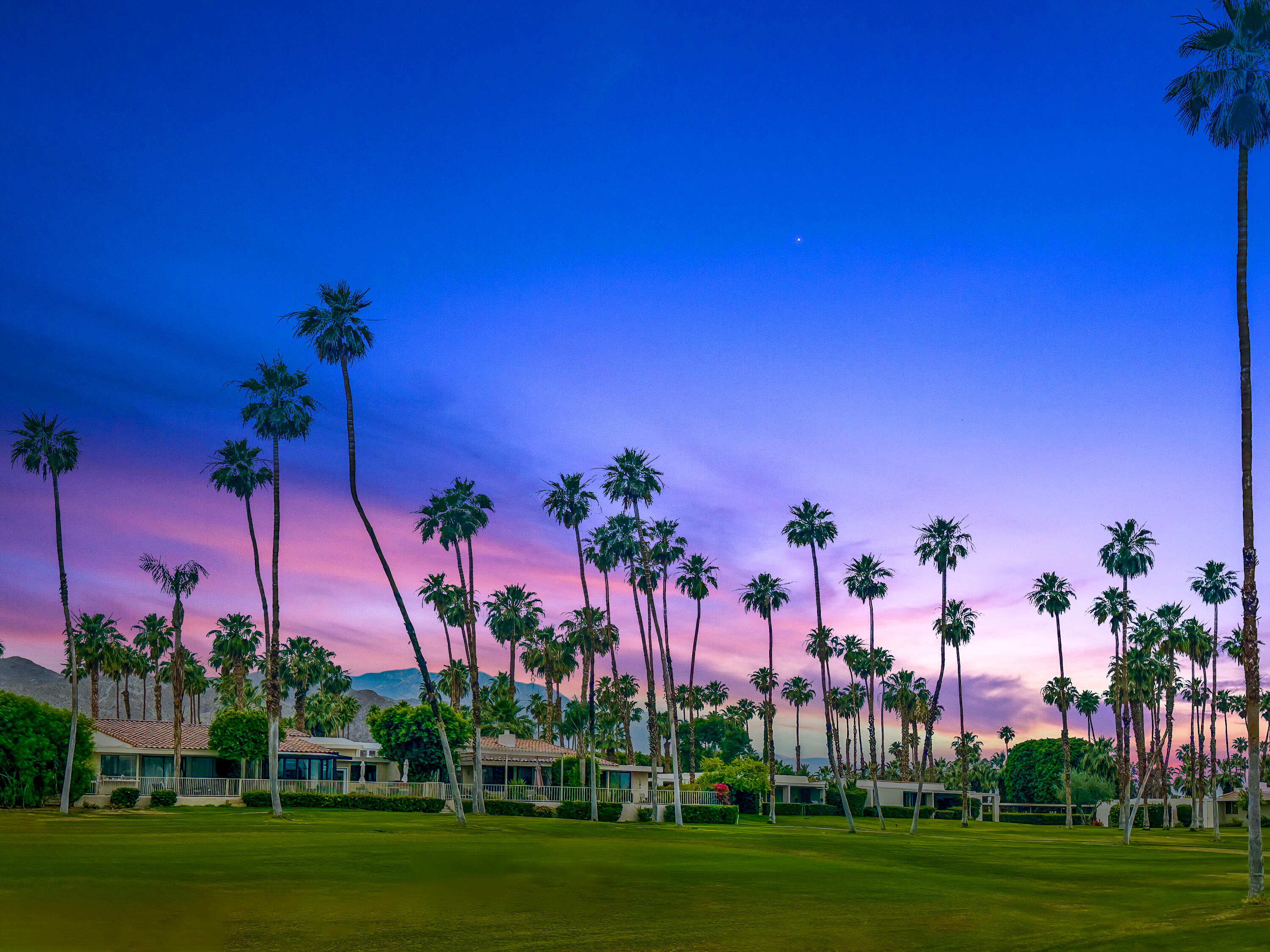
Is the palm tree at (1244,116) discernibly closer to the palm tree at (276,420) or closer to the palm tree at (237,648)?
the palm tree at (276,420)

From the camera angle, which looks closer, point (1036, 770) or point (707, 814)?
point (707, 814)

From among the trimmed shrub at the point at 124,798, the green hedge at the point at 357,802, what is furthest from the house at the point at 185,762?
the green hedge at the point at 357,802

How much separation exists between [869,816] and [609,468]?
5199 centimetres

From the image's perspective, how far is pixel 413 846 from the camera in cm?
3538

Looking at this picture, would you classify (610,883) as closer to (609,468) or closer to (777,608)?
(609,468)

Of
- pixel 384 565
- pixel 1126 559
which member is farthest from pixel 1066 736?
pixel 384 565

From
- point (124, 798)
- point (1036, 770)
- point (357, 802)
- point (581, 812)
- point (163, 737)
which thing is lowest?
point (1036, 770)

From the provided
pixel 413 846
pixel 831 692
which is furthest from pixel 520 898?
pixel 831 692

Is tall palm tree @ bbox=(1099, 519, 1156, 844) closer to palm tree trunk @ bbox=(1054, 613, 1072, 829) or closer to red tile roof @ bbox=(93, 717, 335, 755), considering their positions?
palm tree trunk @ bbox=(1054, 613, 1072, 829)

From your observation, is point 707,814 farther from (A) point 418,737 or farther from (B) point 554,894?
(B) point 554,894

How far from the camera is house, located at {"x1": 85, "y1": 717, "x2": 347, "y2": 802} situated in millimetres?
66438

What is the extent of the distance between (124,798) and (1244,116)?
200 feet

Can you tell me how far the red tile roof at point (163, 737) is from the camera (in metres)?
73.5

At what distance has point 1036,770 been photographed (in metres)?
147
